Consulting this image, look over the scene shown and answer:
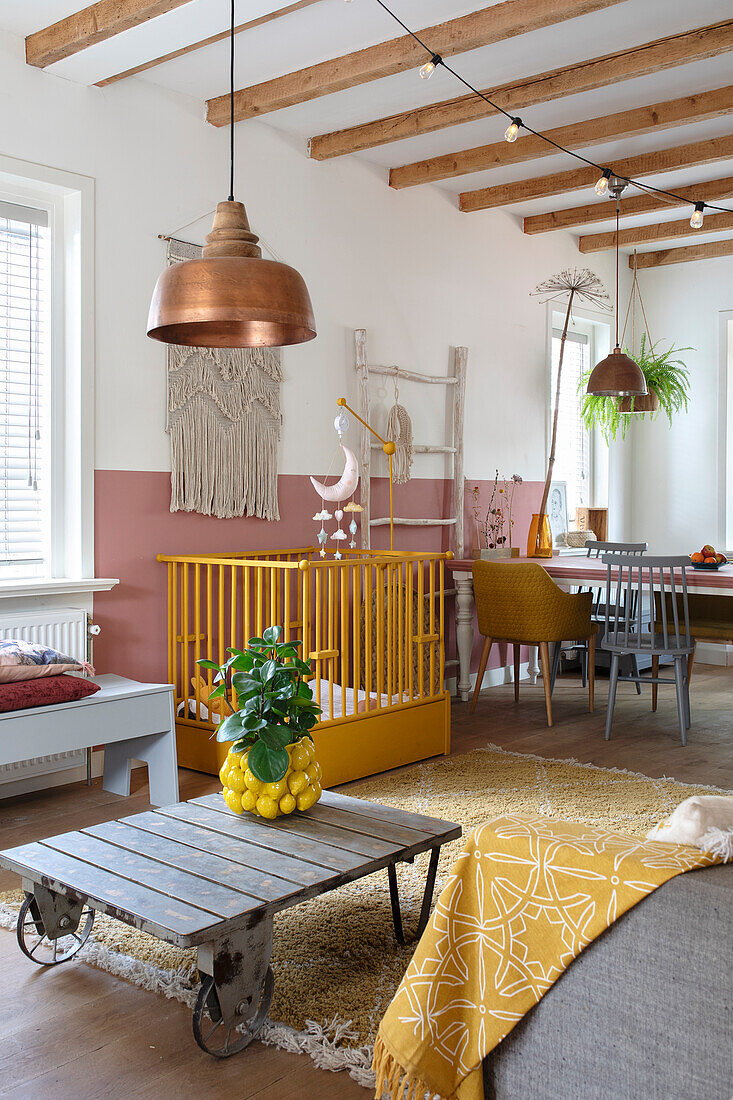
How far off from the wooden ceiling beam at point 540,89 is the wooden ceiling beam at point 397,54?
1.84 feet

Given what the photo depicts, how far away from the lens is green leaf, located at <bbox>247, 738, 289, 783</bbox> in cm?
225

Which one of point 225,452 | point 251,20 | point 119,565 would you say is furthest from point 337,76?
point 119,565

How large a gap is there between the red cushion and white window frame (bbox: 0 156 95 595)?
2.20ft

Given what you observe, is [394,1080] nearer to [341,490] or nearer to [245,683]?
[245,683]

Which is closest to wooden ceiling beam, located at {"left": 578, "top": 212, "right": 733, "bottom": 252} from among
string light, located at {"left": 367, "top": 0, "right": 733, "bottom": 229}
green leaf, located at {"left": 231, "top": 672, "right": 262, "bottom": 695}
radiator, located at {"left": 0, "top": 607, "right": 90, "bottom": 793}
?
string light, located at {"left": 367, "top": 0, "right": 733, "bottom": 229}

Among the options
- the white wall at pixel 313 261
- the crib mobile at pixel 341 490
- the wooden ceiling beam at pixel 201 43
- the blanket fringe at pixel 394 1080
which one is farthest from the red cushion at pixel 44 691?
the wooden ceiling beam at pixel 201 43

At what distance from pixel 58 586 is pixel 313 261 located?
2.12m

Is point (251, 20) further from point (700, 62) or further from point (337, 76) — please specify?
point (700, 62)

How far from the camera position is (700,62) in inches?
159

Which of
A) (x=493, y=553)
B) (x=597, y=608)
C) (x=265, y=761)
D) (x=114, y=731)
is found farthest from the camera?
(x=597, y=608)

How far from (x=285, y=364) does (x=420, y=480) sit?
1.23m

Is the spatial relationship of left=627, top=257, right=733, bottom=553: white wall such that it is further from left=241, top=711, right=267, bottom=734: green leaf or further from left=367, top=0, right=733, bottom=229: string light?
left=241, top=711, right=267, bottom=734: green leaf

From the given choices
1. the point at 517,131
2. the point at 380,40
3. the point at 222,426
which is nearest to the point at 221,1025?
the point at 222,426

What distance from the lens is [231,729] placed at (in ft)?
7.39
